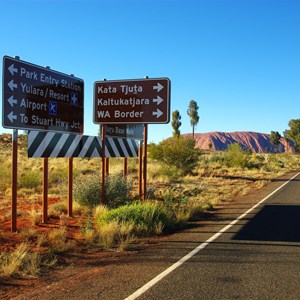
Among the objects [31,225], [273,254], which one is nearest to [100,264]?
[273,254]

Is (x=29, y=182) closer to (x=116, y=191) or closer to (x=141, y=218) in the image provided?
(x=116, y=191)

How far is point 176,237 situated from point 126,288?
13.0 ft

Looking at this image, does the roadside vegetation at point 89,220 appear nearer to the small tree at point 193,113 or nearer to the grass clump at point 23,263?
the grass clump at point 23,263

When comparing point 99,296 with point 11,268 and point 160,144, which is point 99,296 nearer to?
point 11,268

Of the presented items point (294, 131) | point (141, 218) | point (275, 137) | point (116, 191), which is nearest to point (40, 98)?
point (141, 218)

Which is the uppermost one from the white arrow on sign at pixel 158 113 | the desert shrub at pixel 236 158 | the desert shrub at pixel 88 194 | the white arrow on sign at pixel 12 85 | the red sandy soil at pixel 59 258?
the white arrow on sign at pixel 12 85

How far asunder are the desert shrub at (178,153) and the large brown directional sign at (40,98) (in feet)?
70.8

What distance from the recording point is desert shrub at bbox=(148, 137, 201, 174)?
33781mm

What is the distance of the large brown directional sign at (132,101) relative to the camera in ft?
42.4

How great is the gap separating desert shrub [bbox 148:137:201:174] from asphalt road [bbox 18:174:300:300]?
2309cm

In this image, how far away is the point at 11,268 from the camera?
6504 mm

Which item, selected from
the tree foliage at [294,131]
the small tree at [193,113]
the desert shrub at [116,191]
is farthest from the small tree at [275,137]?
the desert shrub at [116,191]

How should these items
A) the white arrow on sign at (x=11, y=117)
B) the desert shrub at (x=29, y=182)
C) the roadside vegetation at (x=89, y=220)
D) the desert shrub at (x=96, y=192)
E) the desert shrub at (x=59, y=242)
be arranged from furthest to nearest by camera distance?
the desert shrub at (x=29, y=182), the desert shrub at (x=96, y=192), the white arrow on sign at (x=11, y=117), the desert shrub at (x=59, y=242), the roadside vegetation at (x=89, y=220)

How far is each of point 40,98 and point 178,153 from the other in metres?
23.6
